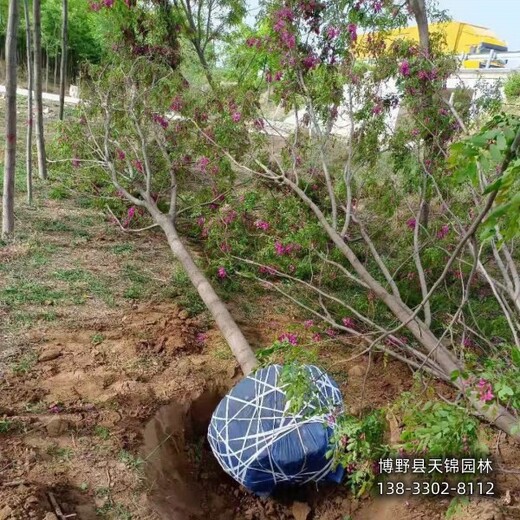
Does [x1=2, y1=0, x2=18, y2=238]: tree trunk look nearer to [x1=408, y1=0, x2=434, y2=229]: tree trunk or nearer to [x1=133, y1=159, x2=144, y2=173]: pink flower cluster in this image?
[x1=133, y1=159, x2=144, y2=173]: pink flower cluster

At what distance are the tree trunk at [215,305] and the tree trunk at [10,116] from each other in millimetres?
1559

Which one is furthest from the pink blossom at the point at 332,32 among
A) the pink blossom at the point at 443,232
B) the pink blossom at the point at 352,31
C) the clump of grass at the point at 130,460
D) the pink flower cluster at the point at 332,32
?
the clump of grass at the point at 130,460

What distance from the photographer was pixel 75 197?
266 inches

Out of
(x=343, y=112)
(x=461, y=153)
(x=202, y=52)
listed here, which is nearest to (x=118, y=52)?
(x=202, y=52)

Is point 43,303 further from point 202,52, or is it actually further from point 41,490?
point 202,52

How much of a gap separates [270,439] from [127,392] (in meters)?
1.18

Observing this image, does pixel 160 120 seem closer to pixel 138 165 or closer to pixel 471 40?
pixel 138 165

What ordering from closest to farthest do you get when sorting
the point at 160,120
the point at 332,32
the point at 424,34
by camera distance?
the point at 424,34, the point at 332,32, the point at 160,120

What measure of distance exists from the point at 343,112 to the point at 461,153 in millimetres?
4719

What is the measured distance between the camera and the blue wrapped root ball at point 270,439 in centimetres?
271

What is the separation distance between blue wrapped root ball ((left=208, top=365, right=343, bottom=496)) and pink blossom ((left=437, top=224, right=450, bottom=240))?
2653mm

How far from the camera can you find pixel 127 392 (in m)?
3.35


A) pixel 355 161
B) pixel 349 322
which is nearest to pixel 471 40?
pixel 355 161

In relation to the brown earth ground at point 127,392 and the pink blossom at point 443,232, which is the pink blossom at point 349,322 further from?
the pink blossom at point 443,232
